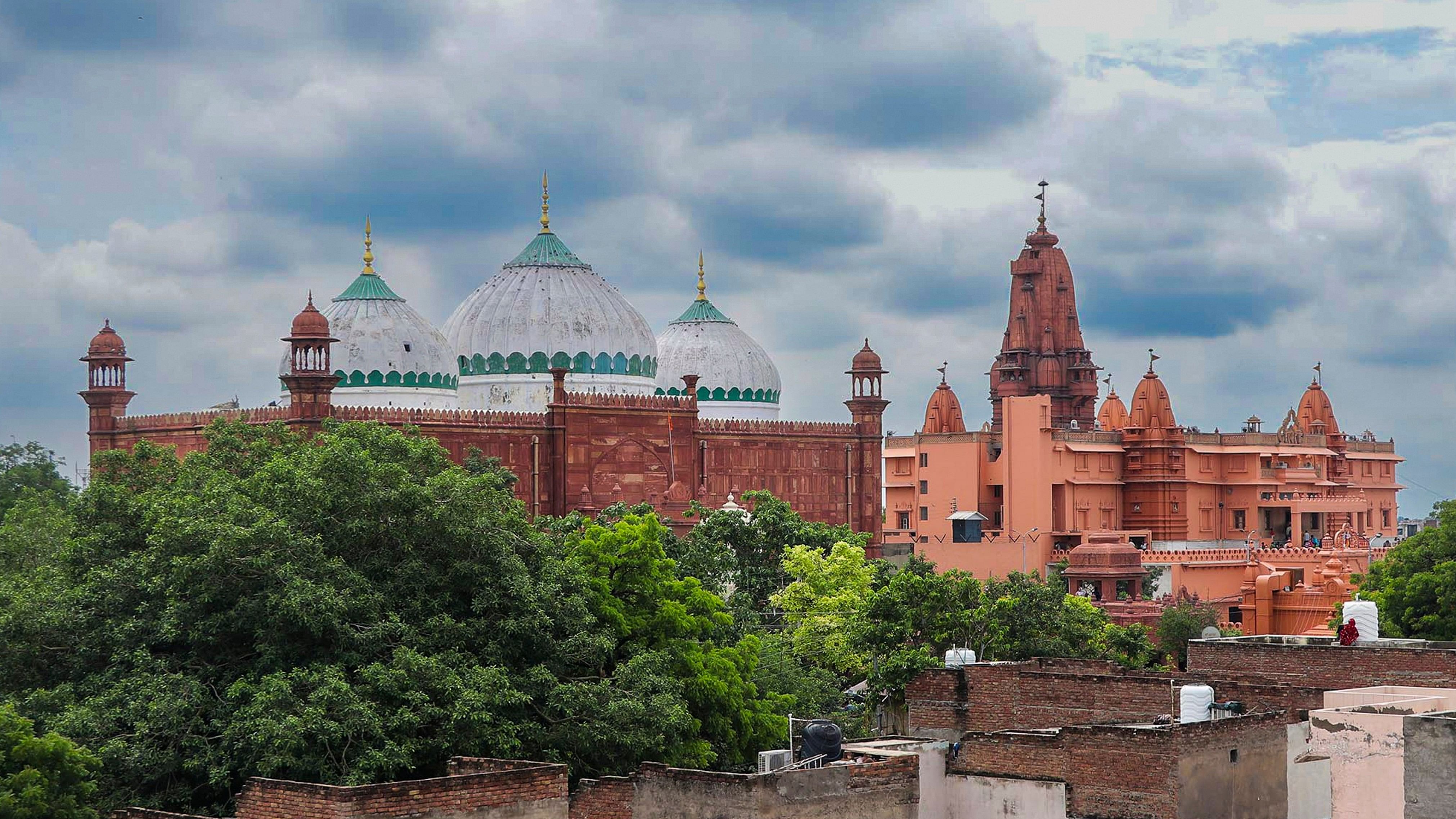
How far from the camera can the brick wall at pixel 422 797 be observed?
15.3 m

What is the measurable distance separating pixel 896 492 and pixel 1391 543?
16279mm

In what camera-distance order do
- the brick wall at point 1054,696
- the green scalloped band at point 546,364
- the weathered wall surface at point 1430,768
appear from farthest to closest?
the green scalloped band at point 546,364
the brick wall at point 1054,696
the weathered wall surface at point 1430,768

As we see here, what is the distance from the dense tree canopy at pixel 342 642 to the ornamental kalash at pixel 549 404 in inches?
549

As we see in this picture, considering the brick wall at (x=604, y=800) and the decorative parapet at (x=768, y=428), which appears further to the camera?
the decorative parapet at (x=768, y=428)

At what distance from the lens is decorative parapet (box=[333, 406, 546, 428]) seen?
38344mm

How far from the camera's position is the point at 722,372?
2020 inches

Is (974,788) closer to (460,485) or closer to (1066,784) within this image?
(1066,784)

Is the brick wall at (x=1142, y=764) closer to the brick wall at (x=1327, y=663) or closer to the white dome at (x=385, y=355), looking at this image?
the brick wall at (x=1327, y=663)

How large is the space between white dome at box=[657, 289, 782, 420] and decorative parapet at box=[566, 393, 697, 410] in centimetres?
641

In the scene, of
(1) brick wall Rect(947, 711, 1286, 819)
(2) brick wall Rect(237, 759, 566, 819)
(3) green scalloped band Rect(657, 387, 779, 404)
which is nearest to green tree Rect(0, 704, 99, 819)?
(2) brick wall Rect(237, 759, 566, 819)

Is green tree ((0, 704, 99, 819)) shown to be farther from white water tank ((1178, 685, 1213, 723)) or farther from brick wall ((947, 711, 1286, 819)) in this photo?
white water tank ((1178, 685, 1213, 723))

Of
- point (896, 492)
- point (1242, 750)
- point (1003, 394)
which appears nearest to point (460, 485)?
point (1242, 750)

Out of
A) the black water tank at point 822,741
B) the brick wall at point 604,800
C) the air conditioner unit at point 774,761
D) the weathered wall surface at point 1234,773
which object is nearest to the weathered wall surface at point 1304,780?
the weathered wall surface at point 1234,773

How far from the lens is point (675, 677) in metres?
24.2
